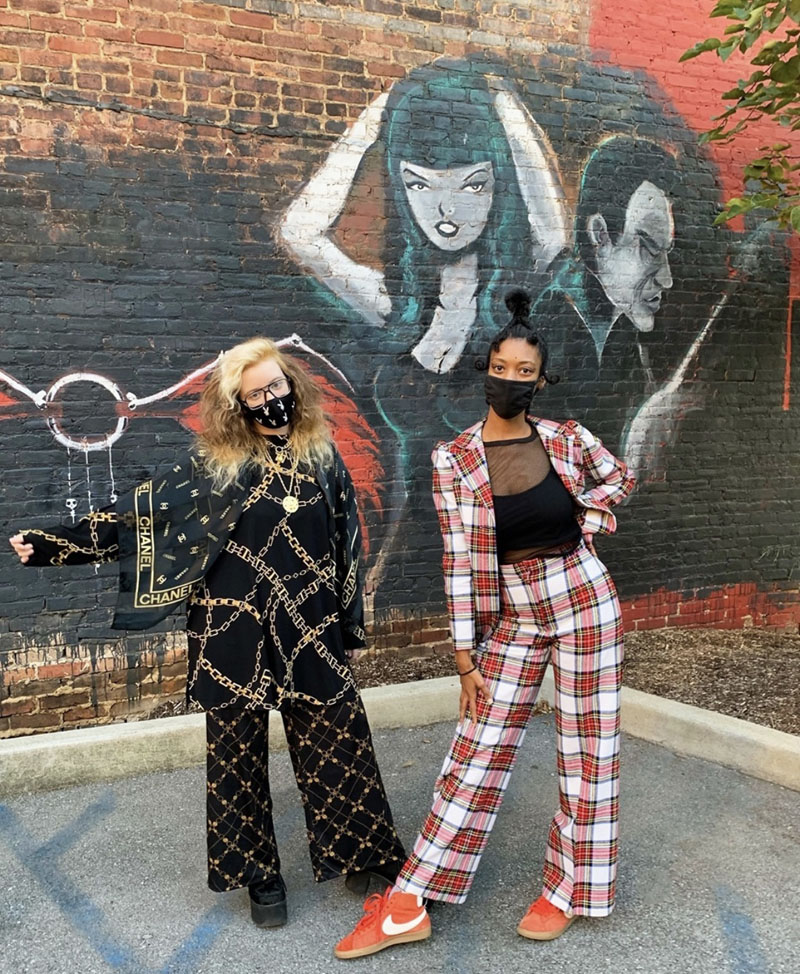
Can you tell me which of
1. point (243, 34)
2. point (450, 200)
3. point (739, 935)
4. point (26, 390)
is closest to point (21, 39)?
point (243, 34)

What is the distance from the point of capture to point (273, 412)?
2.73 metres

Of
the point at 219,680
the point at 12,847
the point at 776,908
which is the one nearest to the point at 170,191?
the point at 219,680

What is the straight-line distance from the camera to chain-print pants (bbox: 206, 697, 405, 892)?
2750mm

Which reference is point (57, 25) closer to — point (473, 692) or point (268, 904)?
point (473, 692)

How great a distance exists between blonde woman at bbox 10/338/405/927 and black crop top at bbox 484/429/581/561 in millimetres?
579

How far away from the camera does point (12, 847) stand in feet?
10.9

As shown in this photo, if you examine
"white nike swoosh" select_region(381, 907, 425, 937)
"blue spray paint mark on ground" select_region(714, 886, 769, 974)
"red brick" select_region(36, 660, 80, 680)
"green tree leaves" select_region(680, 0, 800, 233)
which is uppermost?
"green tree leaves" select_region(680, 0, 800, 233)

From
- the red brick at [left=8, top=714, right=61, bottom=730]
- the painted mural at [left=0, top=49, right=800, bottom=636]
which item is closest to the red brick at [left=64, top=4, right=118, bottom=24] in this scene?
the painted mural at [left=0, top=49, right=800, bottom=636]

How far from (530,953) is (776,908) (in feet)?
2.88

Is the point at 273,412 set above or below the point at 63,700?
above

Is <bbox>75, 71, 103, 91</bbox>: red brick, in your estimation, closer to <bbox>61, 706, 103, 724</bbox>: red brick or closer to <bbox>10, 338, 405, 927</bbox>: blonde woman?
<bbox>10, 338, 405, 927</bbox>: blonde woman

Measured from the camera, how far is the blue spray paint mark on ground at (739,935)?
8.38 feet

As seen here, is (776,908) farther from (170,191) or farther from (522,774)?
(170,191)

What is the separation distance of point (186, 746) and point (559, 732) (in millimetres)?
2011
